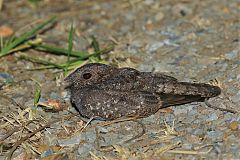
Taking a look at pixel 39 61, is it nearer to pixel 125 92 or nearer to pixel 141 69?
pixel 141 69

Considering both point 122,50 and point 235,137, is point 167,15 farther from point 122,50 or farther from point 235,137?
point 235,137

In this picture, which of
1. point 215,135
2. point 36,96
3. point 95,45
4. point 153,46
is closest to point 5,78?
point 36,96

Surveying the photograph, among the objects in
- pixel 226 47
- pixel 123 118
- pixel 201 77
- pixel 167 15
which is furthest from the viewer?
pixel 167 15

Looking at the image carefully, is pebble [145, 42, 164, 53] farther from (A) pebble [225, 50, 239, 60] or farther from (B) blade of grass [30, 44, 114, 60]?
(A) pebble [225, 50, 239, 60]

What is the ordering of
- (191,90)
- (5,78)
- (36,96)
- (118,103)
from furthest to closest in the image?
(5,78)
(36,96)
(191,90)
(118,103)

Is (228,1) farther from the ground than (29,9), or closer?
farther from the ground

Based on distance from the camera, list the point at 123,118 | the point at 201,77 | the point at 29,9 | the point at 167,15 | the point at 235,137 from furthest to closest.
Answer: the point at 29,9, the point at 167,15, the point at 201,77, the point at 123,118, the point at 235,137

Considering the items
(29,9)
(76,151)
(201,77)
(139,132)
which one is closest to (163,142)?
(139,132)

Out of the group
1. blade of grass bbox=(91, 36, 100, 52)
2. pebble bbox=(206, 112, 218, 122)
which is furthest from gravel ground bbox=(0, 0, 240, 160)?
blade of grass bbox=(91, 36, 100, 52)
